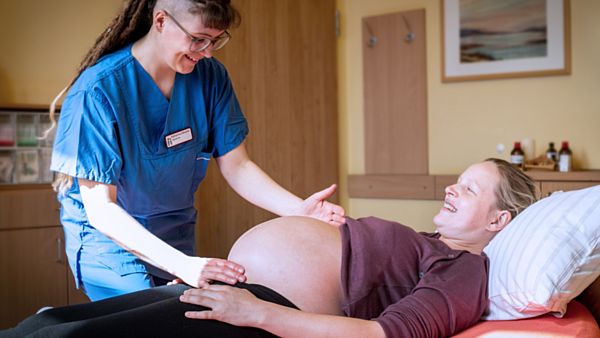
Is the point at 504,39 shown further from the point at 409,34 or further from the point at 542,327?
the point at 542,327

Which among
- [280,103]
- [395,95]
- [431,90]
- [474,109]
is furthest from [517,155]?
[280,103]

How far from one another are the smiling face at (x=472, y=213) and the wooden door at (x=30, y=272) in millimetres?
1937

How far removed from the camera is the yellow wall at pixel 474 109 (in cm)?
360

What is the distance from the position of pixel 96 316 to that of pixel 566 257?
3.01 feet

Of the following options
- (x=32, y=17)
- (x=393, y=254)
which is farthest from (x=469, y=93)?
(x=393, y=254)

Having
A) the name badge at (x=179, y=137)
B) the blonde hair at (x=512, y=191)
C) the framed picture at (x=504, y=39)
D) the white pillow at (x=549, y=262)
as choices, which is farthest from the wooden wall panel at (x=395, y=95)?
the white pillow at (x=549, y=262)

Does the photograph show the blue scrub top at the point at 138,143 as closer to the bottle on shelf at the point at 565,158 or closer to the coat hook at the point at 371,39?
the bottle on shelf at the point at 565,158

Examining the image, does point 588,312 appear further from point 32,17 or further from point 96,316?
point 32,17

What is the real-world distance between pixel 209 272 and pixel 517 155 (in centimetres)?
274

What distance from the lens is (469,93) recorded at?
390cm

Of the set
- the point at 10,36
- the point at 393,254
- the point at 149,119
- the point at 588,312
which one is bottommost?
the point at 588,312

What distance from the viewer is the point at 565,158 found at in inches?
136

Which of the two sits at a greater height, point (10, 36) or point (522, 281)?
point (10, 36)

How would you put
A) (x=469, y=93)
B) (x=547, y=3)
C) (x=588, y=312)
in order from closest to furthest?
1. (x=588, y=312)
2. (x=547, y=3)
3. (x=469, y=93)
